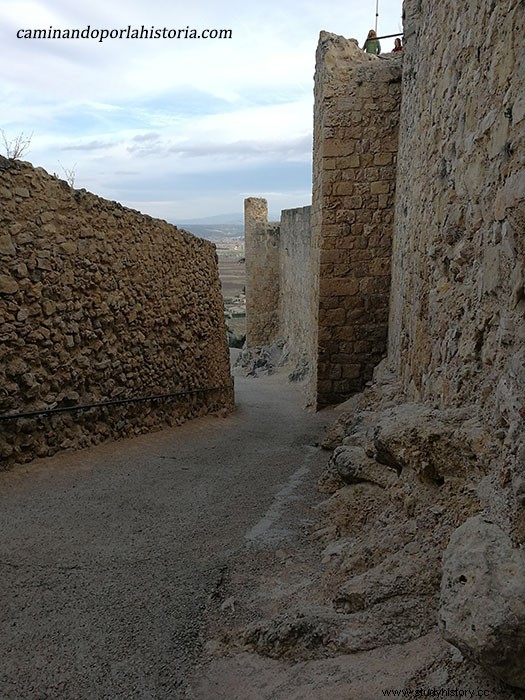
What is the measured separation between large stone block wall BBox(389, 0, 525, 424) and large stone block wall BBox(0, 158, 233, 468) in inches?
113

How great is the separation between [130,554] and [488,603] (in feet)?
7.30

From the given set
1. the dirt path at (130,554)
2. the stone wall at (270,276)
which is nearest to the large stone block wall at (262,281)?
the stone wall at (270,276)

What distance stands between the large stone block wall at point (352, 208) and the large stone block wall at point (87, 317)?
1.72 meters

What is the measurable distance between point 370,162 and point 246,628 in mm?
6166

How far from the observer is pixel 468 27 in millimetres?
2764

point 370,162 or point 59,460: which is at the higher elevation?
point 370,162

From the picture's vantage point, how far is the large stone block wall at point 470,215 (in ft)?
6.34

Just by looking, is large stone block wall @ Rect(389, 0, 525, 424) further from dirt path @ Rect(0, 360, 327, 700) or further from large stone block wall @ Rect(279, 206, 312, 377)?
large stone block wall @ Rect(279, 206, 312, 377)

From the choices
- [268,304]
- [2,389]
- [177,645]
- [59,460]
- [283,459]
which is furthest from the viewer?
[268,304]

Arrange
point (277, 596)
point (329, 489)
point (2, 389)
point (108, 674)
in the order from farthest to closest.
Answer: point (2, 389) < point (329, 489) < point (277, 596) < point (108, 674)

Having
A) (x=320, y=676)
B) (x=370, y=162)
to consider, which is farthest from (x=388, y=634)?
(x=370, y=162)

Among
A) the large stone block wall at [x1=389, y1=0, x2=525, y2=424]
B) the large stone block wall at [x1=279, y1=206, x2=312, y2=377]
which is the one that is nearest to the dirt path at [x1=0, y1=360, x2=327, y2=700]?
the large stone block wall at [x1=389, y1=0, x2=525, y2=424]

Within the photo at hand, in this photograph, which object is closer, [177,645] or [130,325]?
[177,645]

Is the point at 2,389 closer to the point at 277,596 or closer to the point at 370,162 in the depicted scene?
the point at 277,596
